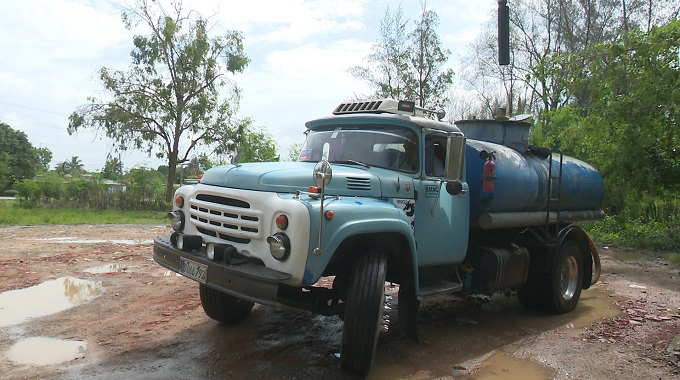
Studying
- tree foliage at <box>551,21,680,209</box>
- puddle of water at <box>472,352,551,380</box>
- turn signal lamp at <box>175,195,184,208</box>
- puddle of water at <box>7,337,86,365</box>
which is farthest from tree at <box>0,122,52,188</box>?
puddle of water at <box>472,352,551,380</box>

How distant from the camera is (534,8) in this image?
1265 inches

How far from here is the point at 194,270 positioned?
4387 millimetres

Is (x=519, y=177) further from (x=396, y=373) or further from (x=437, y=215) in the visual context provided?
(x=396, y=373)

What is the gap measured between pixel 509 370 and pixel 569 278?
9.93 feet

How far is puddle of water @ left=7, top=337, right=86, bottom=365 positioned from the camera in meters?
4.59

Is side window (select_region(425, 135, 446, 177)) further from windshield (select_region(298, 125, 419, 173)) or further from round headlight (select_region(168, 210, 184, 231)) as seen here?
round headlight (select_region(168, 210, 184, 231))

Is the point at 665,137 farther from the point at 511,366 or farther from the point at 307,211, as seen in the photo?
the point at 307,211

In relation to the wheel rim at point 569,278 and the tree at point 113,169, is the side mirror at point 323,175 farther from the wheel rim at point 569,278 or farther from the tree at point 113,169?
the tree at point 113,169

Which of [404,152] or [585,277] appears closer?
[404,152]

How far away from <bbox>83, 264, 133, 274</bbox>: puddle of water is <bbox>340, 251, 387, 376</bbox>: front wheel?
558 cm

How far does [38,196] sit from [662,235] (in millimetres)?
24254

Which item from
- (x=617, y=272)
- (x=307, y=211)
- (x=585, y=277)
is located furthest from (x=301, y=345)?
(x=617, y=272)

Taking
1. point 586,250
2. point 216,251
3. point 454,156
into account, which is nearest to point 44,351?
point 216,251

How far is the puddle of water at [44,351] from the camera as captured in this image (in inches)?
181
